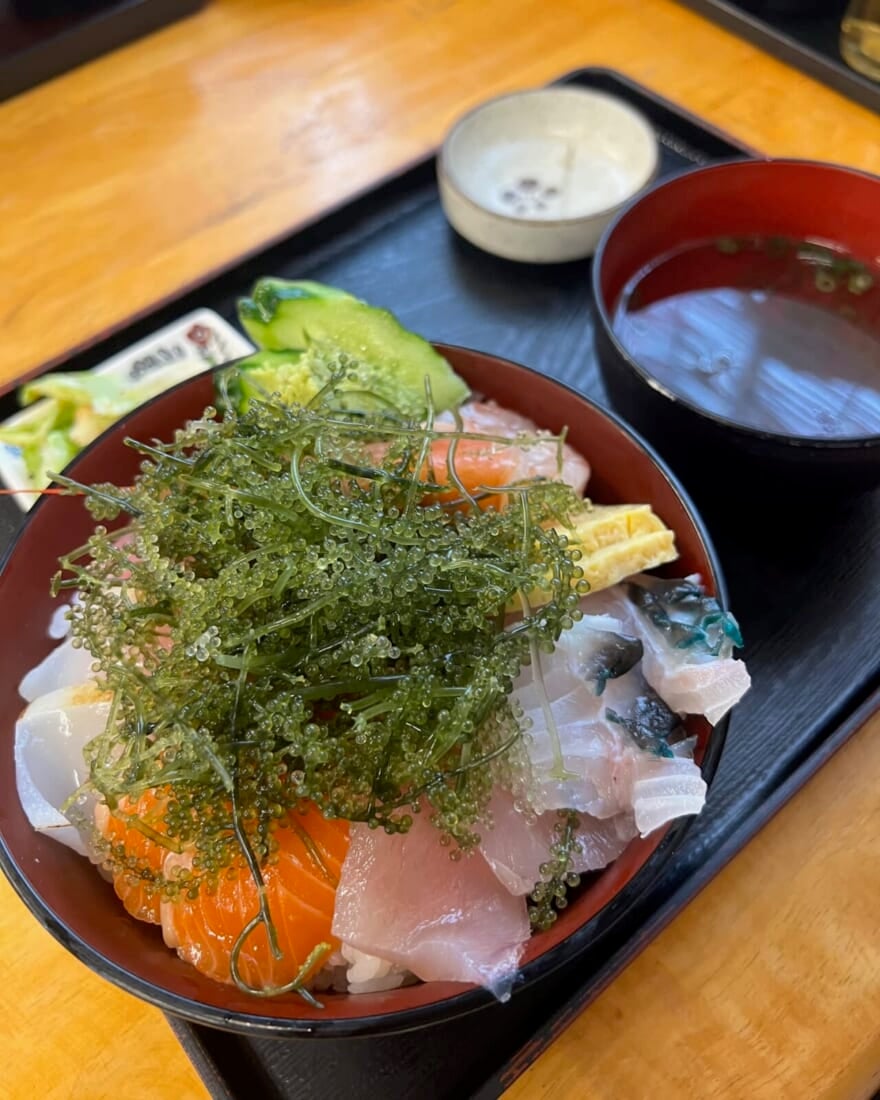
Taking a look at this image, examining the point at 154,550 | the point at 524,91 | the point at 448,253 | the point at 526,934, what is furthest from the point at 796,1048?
the point at 524,91

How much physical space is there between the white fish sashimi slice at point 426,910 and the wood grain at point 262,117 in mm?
1055

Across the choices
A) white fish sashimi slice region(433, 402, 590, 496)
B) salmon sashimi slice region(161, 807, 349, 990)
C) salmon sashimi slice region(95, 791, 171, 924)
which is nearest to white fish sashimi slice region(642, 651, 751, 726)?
white fish sashimi slice region(433, 402, 590, 496)

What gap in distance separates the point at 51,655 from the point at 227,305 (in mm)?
709

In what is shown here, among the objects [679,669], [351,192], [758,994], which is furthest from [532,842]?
[351,192]

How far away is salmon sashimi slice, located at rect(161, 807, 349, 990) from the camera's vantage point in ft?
2.44

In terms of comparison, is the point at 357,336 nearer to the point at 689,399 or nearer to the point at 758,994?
the point at 689,399

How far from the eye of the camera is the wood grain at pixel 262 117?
5.21 ft

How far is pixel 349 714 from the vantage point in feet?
2.36

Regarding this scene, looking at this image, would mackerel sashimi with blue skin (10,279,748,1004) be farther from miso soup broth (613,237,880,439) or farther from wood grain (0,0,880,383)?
wood grain (0,0,880,383)

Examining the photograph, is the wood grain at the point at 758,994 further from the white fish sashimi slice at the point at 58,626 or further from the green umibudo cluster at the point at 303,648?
the white fish sashimi slice at the point at 58,626

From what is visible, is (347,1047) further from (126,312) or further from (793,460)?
(126,312)

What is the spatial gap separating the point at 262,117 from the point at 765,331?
1.17 meters

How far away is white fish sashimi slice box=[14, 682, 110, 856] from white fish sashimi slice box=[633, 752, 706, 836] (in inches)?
19.3

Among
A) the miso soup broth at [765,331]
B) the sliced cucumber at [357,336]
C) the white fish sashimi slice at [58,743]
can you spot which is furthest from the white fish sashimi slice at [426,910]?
the miso soup broth at [765,331]
